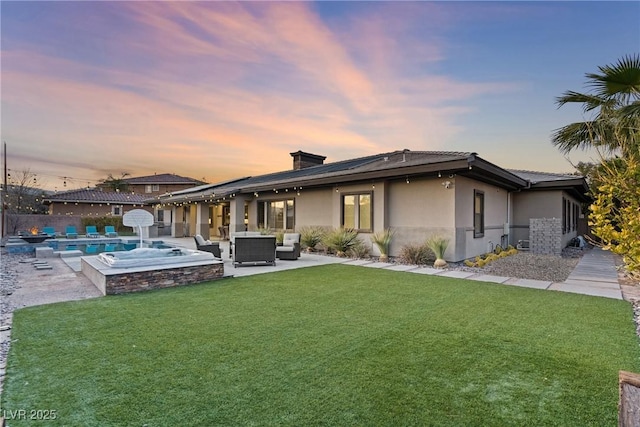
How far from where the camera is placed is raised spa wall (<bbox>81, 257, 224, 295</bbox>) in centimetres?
614

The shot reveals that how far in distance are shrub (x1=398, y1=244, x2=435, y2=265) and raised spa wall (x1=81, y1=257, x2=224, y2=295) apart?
560 cm

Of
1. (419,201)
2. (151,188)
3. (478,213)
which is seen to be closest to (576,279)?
(478,213)

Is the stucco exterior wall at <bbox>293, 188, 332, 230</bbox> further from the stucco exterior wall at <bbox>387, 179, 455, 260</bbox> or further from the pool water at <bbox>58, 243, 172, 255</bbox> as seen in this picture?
the pool water at <bbox>58, 243, 172, 255</bbox>

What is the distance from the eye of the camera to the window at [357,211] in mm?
12014

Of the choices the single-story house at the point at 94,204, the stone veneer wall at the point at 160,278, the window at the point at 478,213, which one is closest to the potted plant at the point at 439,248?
the window at the point at 478,213

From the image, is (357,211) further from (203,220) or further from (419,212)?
(203,220)

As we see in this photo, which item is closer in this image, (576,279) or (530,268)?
(576,279)

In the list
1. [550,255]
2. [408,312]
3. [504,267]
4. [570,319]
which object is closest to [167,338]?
[408,312]

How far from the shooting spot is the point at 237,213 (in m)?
17.0

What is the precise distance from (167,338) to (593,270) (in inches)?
426

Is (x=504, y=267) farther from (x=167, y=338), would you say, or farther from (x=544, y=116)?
(x=167, y=338)

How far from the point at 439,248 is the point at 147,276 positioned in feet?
25.0

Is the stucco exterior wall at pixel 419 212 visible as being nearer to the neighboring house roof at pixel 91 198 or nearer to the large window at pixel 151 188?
the neighboring house roof at pixel 91 198

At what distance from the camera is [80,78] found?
1066 centimetres
